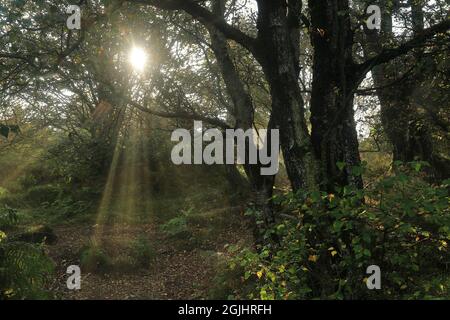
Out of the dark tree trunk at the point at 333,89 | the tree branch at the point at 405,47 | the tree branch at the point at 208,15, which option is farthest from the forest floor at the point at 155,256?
the tree branch at the point at 405,47

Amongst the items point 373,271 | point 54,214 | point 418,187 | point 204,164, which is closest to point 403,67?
point 418,187

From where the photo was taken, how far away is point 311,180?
647 centimetres

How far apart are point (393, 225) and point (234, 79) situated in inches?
215

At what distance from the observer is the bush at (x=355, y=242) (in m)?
4.66

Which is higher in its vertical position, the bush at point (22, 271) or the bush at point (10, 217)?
the bush at point (10, 217)

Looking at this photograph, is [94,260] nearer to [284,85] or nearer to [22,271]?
[22,271]

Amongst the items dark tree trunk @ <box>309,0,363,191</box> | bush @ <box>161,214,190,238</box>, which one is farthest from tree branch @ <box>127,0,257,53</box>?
bush @ <box>161,214,190,238</box>

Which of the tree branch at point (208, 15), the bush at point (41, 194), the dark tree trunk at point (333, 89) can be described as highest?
the tree branch at point (208, 15)

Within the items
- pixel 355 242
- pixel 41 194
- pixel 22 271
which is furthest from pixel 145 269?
pixel 41 194

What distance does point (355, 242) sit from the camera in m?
4.70

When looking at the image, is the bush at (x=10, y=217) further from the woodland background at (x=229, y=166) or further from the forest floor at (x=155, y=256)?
the forest floor at (x=155, y=256)

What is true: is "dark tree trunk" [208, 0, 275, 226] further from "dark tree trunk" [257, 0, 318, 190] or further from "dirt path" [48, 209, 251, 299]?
"dirt path" [48, 209, 251, 299]

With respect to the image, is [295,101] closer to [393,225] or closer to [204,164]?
[393,225]

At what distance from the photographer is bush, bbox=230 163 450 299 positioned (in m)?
4.66
